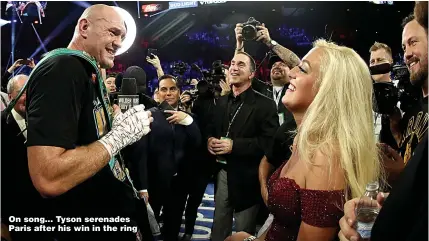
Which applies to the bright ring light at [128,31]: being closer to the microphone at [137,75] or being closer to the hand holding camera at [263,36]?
the microphone at [137,75]

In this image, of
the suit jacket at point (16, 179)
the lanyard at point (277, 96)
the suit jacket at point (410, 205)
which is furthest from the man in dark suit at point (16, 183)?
the lanyard at point (277, 96)

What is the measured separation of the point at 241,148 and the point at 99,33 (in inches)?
52.4

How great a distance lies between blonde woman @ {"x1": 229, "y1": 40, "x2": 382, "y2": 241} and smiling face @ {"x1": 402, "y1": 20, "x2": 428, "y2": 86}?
0.56ft

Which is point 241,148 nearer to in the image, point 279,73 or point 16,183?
point 279,73

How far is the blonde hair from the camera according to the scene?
4.10ft

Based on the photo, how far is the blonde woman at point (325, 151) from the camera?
1200 mm

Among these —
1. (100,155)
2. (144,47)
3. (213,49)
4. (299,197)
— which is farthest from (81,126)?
(144,47)

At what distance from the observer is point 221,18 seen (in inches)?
257

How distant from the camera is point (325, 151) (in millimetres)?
1245

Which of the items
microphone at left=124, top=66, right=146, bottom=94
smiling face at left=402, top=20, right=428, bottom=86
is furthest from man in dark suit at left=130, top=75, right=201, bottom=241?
smiling face at left=402, top=20, right=428, bottom=86

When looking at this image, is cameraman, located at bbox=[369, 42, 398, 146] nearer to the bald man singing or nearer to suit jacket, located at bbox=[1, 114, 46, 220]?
the bald man singing

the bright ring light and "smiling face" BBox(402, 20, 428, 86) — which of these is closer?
"smiling face" BBox(402, 20, 428, 86)

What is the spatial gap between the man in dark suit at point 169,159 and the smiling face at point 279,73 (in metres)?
0.68

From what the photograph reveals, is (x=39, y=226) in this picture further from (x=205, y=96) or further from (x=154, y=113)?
(x=205, y=96)
